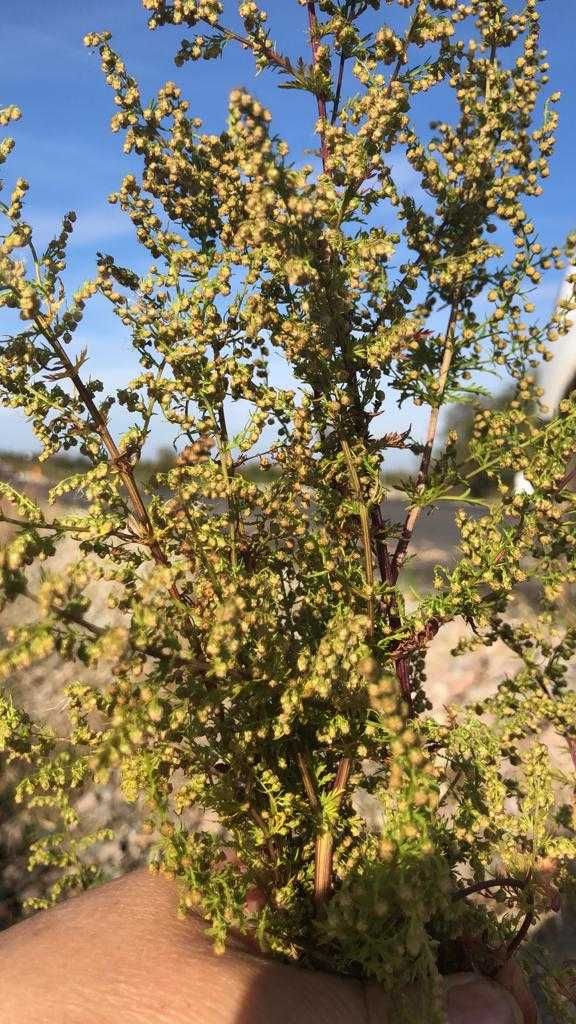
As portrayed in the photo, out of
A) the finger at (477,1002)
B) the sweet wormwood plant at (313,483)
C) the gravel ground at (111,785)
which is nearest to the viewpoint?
the sweet wormwood plant at (313,483)

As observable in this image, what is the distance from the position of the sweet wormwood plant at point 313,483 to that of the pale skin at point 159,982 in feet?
0.43

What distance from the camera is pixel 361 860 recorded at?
2254 millimetres

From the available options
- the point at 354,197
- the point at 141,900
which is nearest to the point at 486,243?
the point at 354,197

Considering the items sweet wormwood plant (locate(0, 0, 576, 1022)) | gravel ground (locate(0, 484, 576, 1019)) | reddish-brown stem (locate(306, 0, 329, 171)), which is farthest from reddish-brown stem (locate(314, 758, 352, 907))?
gravel ground (locate(0, 484, 576, 1019))

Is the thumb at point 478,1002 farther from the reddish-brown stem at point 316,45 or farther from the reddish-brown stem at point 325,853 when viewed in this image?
the reddish-brown stem at point 316,45

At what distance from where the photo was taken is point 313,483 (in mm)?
2119

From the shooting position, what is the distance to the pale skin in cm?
183

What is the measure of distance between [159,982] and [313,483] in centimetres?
150

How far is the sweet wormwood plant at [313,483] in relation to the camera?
1.71m

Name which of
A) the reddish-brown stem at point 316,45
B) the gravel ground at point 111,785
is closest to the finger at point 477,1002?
the gravel ground at point 111,785

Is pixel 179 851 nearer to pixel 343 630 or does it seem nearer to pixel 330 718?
pixel 330 718

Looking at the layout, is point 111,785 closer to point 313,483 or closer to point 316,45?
point 313,483

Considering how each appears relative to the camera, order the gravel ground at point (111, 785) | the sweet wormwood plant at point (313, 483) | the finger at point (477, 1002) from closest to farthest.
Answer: the sweet wormwood plant at point (313, 483) → the finger at point (477, 1002) → the gravel ground at point (111, 785)

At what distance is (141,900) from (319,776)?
2.70 feet
